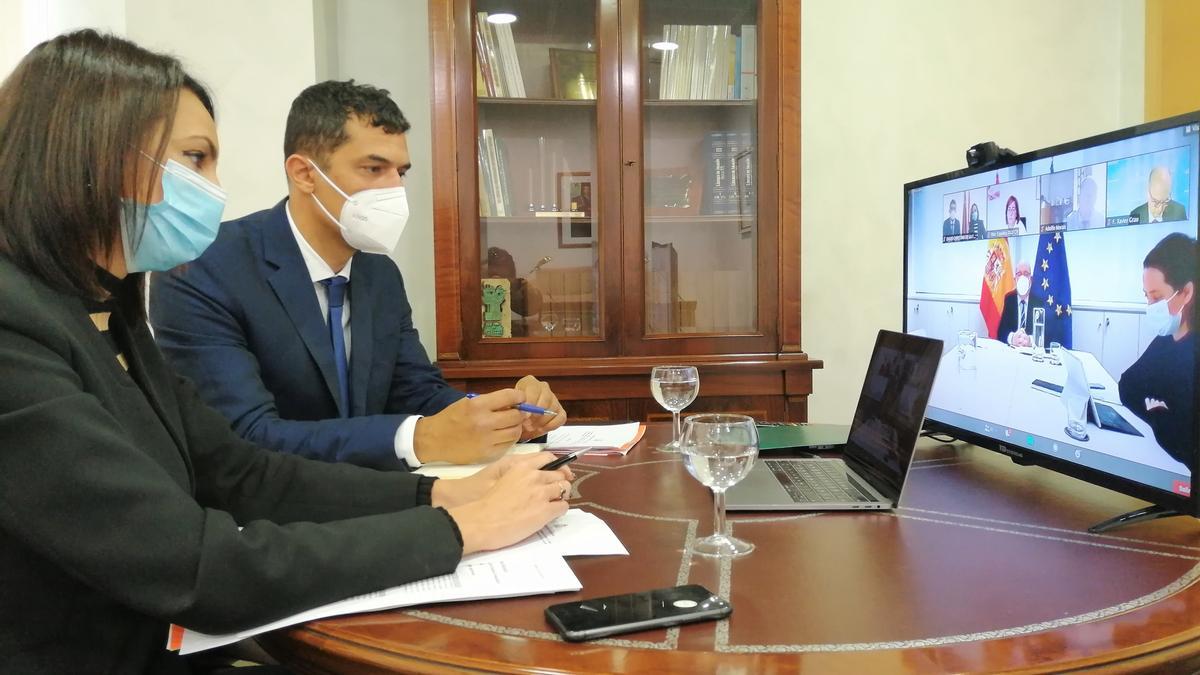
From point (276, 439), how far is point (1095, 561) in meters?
1.25

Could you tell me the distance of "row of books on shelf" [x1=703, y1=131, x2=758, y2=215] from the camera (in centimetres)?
257

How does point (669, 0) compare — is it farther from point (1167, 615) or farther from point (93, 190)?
point (1167, 615)

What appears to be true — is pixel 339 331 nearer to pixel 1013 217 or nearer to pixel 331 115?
pixel 331 115

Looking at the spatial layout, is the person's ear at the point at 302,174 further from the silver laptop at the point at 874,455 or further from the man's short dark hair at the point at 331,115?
the silver laptop at the point at 874,455

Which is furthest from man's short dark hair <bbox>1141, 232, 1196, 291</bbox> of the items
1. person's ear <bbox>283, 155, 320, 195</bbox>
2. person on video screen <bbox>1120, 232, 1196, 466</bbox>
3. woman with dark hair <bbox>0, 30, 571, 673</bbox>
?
person's ear <bbox>283, 155, 320, 195</bbox>

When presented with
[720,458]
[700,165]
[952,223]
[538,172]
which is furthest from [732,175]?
[720,458]

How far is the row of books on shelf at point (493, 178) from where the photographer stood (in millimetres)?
2512

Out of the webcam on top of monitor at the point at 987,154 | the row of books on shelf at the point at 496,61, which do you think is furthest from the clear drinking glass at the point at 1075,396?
the row of books on shelf at the point at 496,61

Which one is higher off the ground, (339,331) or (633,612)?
(339,331)

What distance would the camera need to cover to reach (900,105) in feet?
9.73

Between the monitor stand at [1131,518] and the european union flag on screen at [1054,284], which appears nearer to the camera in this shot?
the monitor stand at [1131,518]

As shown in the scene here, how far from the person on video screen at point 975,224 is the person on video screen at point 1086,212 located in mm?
217

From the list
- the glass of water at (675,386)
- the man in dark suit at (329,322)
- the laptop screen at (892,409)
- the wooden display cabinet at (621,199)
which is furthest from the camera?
the wooden display cabinet at (621,199)

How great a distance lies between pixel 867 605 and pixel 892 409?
1.57 ft
